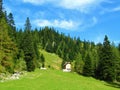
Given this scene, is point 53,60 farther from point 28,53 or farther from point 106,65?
point 106,65

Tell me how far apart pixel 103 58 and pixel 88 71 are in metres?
6.35

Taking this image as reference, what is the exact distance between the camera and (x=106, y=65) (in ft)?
282

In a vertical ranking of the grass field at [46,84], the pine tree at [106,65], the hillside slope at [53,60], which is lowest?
the grass field at [46,84]

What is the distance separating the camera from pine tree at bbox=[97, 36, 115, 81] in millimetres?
84312

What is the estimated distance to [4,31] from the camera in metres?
63.5

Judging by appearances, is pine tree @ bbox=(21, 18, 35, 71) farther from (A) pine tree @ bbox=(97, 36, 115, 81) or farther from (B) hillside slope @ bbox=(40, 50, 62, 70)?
(B) hillside slope @ bbox=(40, 50, 62, 70)

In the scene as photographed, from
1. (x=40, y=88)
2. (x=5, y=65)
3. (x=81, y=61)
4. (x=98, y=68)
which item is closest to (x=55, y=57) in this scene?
(x=81, y=61)

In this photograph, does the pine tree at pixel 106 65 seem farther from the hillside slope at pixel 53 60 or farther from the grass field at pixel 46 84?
the hillside slope at pixel 53 60

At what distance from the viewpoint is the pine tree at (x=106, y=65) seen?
277ft

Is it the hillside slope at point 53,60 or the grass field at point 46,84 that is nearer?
the grass field at point 46,84

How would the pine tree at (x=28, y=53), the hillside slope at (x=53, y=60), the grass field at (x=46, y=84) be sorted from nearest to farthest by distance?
the grass field at (x=46, y=84) < the pine tree at (x=28, y=53) < the hillside slope at (x=53, y=60)

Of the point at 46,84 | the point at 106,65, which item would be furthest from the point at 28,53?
the point at 46,84

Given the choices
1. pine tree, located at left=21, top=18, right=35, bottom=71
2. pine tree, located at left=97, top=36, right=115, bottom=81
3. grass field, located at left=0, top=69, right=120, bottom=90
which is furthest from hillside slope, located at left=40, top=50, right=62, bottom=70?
grass field, located at left=0, top=69, right=120, bottom=90

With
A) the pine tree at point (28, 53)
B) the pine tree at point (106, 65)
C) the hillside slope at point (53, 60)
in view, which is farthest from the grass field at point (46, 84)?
the hillside slope at point (53, 60)
